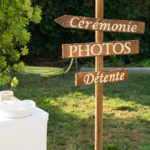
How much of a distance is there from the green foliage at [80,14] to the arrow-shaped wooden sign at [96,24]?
266 inches

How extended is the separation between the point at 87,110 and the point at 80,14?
539 centimetres

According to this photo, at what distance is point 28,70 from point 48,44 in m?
1.45

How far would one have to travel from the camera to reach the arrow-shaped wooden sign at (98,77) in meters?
3.44

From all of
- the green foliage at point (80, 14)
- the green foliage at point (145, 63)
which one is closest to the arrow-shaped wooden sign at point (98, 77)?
the green foliage at point (145, 63)

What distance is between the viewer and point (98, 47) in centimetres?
348

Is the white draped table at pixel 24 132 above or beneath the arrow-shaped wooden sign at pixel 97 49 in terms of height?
beneath

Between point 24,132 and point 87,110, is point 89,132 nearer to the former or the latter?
point 87,110

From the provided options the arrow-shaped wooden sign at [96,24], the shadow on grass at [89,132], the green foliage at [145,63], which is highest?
the arrow-shaped wooden sign at [96,24]

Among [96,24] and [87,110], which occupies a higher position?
[96,24]

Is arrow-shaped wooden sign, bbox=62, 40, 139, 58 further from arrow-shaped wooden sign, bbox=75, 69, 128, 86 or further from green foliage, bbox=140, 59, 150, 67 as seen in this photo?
green foliage, bbox=140, 59, 150, 67

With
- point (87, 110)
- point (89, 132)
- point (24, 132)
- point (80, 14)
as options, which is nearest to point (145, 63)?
point (80, 14)

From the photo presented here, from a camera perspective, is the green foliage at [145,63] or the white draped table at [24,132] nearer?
the white draped table at [24,132]

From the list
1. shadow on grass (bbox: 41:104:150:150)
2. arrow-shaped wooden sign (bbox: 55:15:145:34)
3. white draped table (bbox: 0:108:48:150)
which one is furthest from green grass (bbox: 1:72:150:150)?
arrow-shaped wooden sign (bbox: 55:15:145:34)

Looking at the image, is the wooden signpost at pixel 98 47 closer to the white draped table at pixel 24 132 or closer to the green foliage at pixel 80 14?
the white draped table at pixel 24 132
